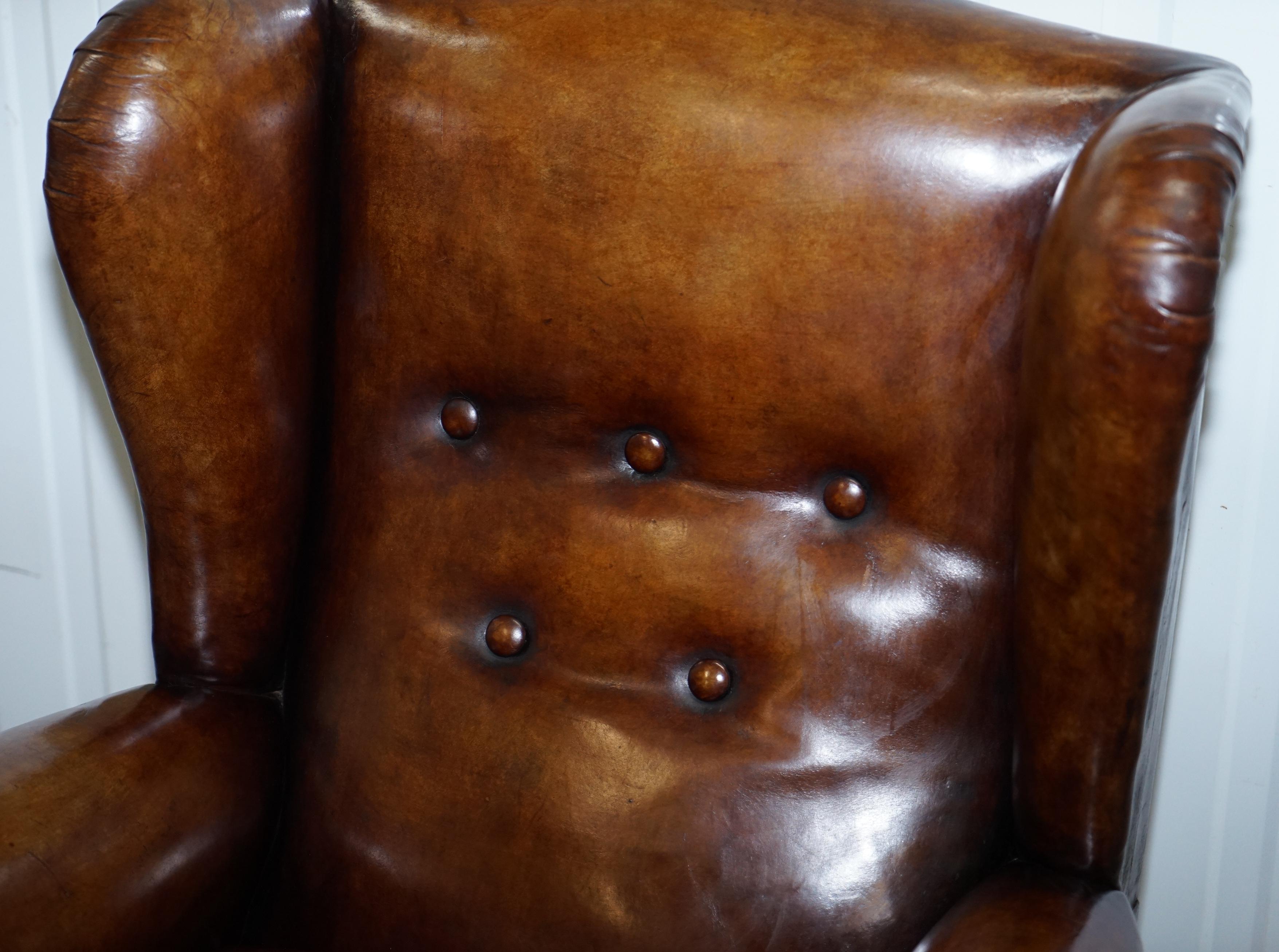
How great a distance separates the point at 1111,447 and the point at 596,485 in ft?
1.17

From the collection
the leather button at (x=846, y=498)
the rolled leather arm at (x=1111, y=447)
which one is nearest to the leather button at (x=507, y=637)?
the leather button at (x=846, y=498)

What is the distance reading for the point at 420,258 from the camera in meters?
0.87

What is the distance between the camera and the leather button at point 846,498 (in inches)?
31.2

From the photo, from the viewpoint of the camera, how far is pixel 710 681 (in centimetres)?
82

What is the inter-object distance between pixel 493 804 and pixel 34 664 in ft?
3.08

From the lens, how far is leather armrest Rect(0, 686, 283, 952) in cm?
75

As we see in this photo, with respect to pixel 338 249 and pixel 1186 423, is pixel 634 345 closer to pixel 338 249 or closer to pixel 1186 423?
pixel 338 249

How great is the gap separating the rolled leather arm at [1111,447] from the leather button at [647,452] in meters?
0.25

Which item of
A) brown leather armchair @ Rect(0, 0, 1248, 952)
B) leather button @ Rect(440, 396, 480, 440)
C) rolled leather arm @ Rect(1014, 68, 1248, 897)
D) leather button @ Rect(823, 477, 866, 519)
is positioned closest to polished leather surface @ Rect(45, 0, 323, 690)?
brown leather armchair @ Rect(0, 0, 1248, 952)

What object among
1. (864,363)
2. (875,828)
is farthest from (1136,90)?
(875,828)

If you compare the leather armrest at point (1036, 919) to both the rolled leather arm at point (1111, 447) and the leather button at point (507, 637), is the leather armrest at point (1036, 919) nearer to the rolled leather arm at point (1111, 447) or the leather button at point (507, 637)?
the rolled leather arm at point (1111, 447)

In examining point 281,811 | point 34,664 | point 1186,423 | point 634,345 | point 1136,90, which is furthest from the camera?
point 34,664

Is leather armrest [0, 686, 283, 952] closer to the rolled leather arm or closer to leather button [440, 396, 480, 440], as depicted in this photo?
leather button [440, 396, 480, 440]

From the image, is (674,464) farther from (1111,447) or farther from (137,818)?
(137,818)
